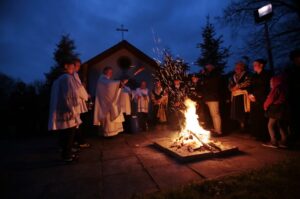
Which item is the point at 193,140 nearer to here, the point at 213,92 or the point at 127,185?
the point at 213,92

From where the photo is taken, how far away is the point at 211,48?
23422 mm

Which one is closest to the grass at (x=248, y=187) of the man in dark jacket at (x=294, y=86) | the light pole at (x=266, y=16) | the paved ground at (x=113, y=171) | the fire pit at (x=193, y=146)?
the paved ground at (x=113, y=171)

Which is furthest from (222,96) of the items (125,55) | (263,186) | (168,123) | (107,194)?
(125,55)

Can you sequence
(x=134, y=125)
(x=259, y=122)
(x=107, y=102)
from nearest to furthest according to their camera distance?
(x=259, y=122), (x=107, y=102), (x=134, y=125)

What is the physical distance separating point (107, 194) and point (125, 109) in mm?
5520

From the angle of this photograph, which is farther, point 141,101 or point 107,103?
point 141,101

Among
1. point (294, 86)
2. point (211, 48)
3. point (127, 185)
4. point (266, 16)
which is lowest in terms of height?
point (127, 185)

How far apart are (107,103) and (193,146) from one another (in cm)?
354

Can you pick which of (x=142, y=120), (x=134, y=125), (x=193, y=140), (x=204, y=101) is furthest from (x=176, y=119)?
(x=193, y=140)

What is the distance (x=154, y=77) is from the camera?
524 inches

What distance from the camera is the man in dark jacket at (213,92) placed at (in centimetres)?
681

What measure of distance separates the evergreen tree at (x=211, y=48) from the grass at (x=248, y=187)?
68.7ft

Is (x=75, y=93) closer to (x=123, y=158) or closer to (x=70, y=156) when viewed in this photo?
(x=70, y=156)

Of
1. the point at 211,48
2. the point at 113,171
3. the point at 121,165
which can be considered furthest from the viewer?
the point at 211,48
